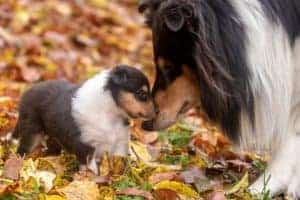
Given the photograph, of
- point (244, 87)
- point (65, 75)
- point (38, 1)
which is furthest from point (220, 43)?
point (38, 1)

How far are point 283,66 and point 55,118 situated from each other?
1.23 m

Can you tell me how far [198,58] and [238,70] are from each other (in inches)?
8.1

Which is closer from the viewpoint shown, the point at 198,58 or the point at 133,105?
the point at 198,58

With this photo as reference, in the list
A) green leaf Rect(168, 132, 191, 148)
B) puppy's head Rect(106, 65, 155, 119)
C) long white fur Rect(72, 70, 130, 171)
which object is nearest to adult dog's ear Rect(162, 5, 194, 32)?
puppy's head Rect(106, 65, 155, 119)

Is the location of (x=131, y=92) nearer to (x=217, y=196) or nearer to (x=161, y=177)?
(x=161, y=177)

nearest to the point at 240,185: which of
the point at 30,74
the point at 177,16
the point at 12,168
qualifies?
the point at 177,16

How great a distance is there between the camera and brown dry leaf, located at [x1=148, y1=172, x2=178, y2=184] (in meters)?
4.34

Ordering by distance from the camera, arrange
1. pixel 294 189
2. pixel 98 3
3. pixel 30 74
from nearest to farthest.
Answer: pixel 294 189 < pixel 30 74 < pixel 98 3

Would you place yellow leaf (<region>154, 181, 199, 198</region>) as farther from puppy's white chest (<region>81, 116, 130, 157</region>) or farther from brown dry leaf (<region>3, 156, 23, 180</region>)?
brown dry leaf (<region>3, 156, 23, 180</region>)

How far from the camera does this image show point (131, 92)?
4.32 meters

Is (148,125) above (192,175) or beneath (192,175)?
above

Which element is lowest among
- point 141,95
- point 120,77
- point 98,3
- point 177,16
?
point 141,95

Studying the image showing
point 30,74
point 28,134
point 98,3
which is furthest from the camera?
point 98,3

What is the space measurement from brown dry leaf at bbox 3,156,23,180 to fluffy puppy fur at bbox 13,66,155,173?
0.32m
